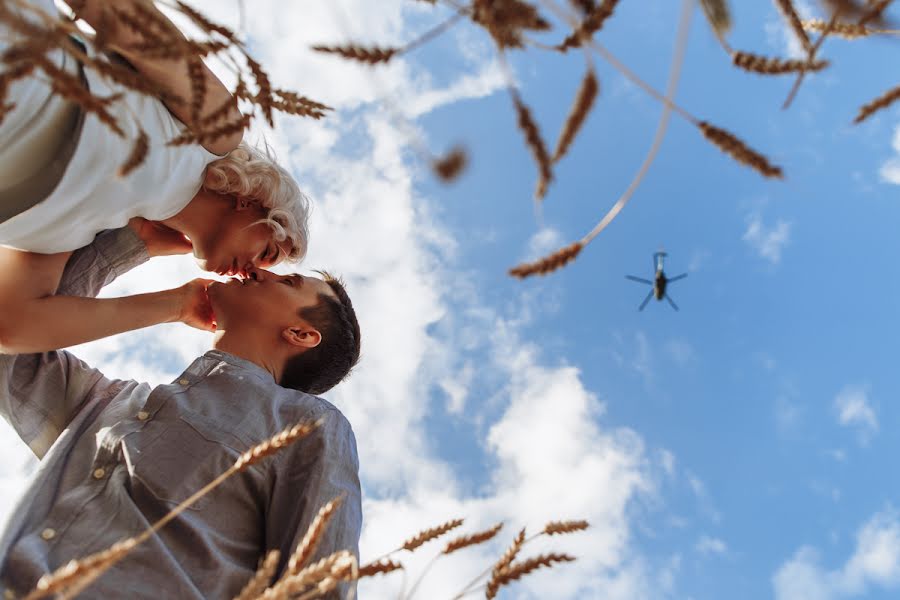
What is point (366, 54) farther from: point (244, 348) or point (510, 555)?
point (244, 348)

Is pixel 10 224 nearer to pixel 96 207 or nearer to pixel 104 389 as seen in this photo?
pixel 96 207

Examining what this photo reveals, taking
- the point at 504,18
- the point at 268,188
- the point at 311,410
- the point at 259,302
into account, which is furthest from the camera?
the point at 259,302

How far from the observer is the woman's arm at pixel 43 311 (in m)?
2.38

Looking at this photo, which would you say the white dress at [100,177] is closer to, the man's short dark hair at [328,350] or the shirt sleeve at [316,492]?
the shirt sleeve at [316,492]

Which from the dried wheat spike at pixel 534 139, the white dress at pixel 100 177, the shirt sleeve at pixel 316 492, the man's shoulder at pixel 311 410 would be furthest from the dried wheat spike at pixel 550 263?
the man's shoulder at pixel 311 410

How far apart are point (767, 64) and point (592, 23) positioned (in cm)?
23

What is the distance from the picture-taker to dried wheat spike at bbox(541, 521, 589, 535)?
4.49 feet

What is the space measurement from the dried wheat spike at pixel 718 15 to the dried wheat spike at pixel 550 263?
0.26m

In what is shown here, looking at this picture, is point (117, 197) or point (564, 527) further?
point (117, 197)

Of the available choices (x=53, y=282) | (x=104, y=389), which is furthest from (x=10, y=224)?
(x=104, y=389)

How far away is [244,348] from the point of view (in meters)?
2.89

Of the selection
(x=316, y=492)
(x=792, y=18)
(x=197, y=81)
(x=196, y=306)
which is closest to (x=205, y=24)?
(x=197, y=81)

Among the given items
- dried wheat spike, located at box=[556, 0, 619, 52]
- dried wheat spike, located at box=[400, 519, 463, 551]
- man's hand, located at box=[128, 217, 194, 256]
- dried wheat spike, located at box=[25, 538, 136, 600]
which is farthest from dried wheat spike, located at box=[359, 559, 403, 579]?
man's hand, located at box=[128, 217, 194, 256]

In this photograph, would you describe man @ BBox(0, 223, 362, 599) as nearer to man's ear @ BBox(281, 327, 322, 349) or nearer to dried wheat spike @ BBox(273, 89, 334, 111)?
man's ear @ BBox(281, 327, 322, 349)
